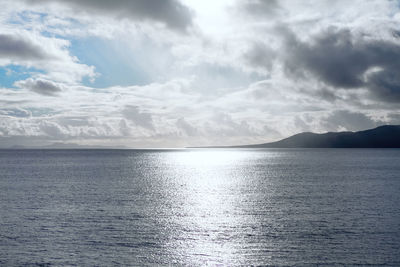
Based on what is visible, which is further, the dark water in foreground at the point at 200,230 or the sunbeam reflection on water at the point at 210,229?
the sunbeam reflection on water at the point at 210,229

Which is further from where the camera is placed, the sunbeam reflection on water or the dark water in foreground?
the sunbeam reflection on water

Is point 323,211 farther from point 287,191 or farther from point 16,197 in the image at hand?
point 16,197

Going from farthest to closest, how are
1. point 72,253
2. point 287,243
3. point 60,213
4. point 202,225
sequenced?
point 60,213
point 202,225
point 287,243
point 72,253

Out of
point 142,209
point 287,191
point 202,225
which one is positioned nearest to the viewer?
point 202,225

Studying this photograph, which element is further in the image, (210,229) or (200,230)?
(210,229)

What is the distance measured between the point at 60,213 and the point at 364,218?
149ft

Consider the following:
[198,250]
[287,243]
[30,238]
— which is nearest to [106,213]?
[30,238]

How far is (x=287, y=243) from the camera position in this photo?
1430 inches

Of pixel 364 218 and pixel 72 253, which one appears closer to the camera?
pixel 72 253

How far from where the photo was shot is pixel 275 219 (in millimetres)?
48125

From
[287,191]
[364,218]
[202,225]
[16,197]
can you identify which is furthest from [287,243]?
[16,197]

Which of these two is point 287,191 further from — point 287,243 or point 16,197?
point 16,197

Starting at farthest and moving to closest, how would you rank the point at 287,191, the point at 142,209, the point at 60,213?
the point at 287,191
the point at 142,209
the point at 60,213

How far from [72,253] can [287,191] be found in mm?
56628
